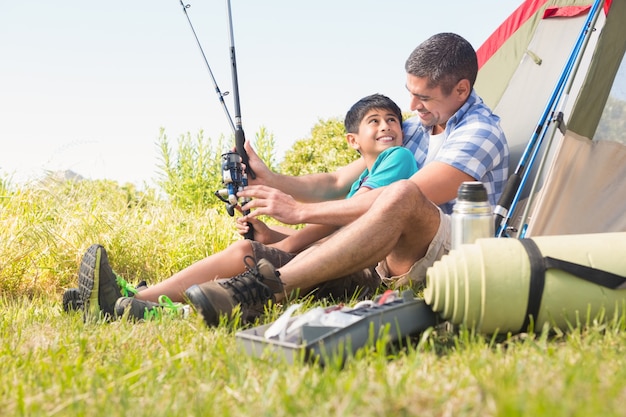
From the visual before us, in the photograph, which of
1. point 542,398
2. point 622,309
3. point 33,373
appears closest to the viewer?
point 542,398

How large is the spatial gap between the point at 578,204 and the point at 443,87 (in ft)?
2.59

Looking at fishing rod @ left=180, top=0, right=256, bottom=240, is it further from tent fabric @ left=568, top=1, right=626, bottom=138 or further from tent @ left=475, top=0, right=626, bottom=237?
tent fabric @ left=568, top=1, right=626, bottom=138

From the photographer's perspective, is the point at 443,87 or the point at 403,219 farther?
the point at 443,87

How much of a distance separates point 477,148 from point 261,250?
1.02m

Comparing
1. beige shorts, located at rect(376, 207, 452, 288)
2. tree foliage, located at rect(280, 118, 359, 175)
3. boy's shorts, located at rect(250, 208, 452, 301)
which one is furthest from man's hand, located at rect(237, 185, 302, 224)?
tree foliage, located at rect(280, 118, 359, 175)

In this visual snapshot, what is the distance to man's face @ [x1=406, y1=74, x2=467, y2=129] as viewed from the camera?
3234mm

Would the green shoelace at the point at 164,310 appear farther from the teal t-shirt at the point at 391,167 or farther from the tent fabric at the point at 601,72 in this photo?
the tent fabric at the point at 601,72

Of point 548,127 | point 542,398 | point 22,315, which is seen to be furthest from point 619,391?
point 22,315

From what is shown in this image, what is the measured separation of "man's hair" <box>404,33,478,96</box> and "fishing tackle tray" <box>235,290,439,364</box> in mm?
1411

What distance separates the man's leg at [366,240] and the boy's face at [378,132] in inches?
30.4

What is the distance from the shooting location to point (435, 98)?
3242 millimetres

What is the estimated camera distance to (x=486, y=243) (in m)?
2.04

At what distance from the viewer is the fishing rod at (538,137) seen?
2.90 meters

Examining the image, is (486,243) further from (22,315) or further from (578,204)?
(22,315)
